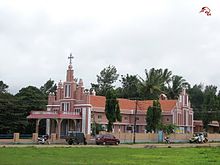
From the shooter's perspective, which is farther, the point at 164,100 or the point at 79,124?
the point at 164,100

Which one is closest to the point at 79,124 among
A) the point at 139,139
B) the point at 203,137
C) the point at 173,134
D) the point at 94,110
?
the point at 94,110

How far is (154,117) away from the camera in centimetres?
7569

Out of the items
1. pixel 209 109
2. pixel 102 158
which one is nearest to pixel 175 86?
pixel 209 109

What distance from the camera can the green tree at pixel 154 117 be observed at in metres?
75.1

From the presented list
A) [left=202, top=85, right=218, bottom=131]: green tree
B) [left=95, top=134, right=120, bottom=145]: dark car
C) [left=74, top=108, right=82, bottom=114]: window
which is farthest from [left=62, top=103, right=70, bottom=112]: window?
[left=202, top=85, right=218, bottom=131]: green tree

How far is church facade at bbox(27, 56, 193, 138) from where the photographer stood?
7356cm

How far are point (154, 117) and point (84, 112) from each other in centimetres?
1241

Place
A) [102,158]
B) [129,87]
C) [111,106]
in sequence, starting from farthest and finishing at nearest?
[129,87] < [111,106] < [102,158]

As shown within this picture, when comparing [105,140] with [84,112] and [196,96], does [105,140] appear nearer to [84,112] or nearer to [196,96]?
[84,112]

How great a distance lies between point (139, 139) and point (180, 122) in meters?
19.7

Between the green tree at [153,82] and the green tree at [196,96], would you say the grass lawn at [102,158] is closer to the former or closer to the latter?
the green tree at [153,82]

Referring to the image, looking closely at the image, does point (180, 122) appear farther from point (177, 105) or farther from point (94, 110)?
point (94, 110)

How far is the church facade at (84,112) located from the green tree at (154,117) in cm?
304

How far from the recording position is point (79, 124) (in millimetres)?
75375
